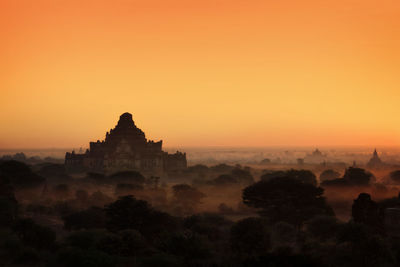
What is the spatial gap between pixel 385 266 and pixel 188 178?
12383 centimetres

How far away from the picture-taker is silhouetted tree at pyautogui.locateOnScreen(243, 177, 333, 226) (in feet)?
228

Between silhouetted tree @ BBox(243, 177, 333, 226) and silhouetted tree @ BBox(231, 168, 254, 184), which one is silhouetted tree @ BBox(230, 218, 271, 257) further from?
silhouetted tree @ BBox(231, 168, 254, 184)

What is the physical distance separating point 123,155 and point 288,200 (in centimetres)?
9446

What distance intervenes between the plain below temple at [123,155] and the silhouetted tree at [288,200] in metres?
87.7

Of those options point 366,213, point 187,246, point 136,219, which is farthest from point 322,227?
point 187,246

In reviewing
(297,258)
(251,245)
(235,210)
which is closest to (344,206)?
(235,210)

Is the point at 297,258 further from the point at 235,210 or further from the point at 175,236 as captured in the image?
the point at 235,210

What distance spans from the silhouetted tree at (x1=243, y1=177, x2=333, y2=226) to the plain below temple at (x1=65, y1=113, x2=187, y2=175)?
87681mm

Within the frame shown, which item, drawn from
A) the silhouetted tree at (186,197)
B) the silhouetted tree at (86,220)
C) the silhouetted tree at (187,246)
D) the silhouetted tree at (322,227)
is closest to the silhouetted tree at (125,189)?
the silhouetted tree at (186,197)

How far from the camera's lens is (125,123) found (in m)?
167

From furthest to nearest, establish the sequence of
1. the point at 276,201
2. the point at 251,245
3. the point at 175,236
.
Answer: the point at 276,201 < the point at 251,245 < the point at 175,236

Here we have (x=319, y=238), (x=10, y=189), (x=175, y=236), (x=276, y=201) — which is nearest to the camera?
(x=175, y=236)

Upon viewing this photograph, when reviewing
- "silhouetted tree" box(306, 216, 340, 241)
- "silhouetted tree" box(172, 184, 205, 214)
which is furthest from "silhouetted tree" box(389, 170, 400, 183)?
"silhouetted tree" box(306, 216, 340, 241)

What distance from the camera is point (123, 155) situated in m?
160
